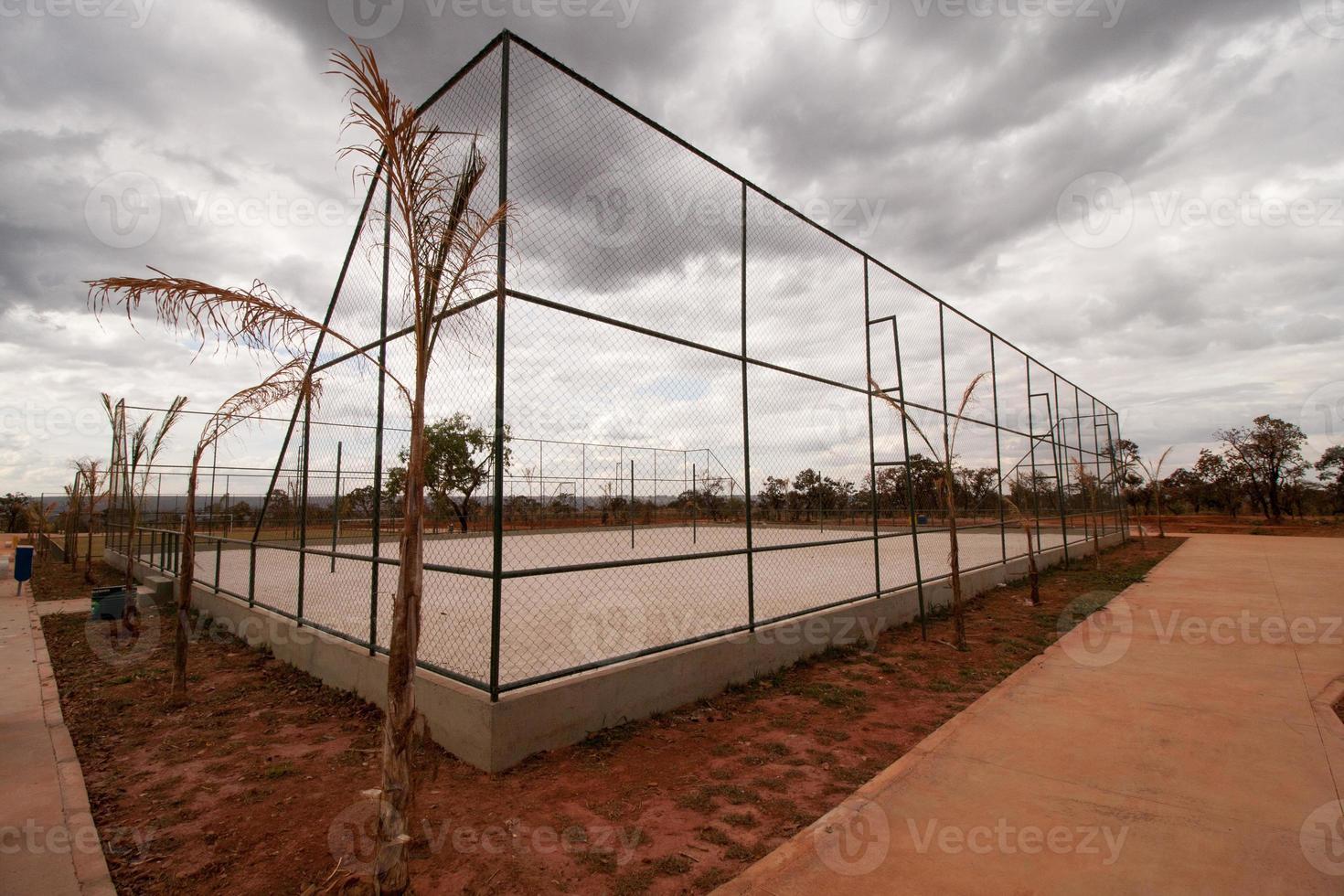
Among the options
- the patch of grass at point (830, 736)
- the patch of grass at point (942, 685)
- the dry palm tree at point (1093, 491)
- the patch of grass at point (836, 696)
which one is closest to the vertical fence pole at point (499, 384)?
the patch of grass at point (830, 736)

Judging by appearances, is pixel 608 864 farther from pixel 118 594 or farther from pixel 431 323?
pixel 118 594

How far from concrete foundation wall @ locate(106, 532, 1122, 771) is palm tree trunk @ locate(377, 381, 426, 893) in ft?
3.80

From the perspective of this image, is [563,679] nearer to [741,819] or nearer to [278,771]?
[741,819]

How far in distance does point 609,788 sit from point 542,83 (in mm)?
4333

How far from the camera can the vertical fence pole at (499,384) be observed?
3.29 meters

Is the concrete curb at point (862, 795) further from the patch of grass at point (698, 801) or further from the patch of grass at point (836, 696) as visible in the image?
the patch of grass at point (836, 696)

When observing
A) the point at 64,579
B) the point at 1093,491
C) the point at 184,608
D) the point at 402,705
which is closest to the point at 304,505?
the point at 184,608

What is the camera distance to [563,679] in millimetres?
3732

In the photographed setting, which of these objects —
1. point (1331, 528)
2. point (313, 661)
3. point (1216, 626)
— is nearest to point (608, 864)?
point (313, 661)

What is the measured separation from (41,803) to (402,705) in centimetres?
254

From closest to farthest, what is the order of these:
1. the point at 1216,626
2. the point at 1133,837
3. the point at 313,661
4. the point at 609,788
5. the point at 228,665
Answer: the point at 1133,837 → the point at 609,788 → the point at 313,661 → the point at 228,665 → the point at 1216,626

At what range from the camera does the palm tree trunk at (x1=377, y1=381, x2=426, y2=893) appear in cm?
211

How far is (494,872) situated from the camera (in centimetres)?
243

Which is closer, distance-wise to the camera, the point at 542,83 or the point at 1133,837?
the point at 1133,837
